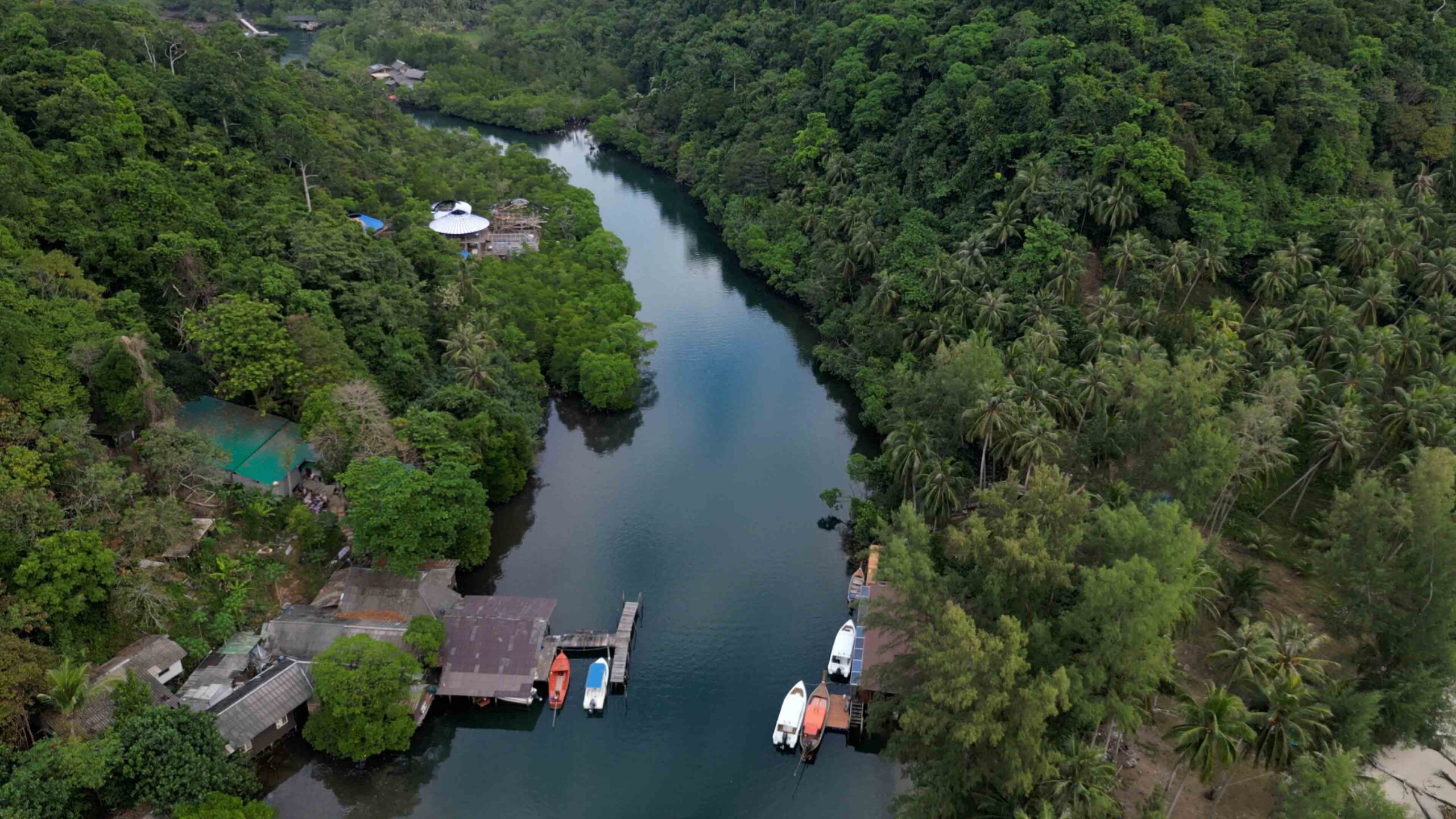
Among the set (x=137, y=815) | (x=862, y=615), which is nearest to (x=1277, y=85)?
(x=862, y=615)

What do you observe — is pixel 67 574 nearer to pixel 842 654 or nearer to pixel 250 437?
pixel 250 437

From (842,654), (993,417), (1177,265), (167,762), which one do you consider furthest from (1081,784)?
(1177,265)

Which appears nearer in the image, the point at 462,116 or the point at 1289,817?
the point at 1289,817

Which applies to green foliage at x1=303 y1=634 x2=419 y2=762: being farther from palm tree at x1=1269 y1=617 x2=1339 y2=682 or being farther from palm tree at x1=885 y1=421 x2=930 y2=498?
palm tree at x1=1269 y1=617 x2=1339 y2=682

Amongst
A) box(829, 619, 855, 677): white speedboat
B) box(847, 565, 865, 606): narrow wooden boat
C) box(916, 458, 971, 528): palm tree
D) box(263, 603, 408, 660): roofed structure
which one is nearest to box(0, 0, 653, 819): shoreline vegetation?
box(263, 603, 408, 660): roofed structure

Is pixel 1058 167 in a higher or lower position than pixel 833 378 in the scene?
higher

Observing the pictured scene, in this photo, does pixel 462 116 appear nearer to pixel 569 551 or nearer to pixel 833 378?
pixel 833 378
